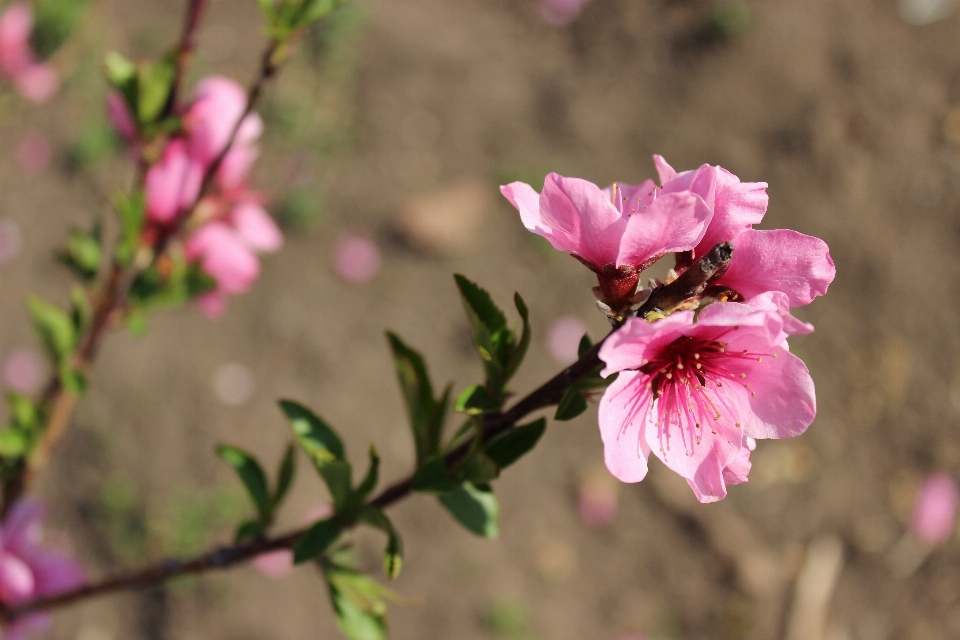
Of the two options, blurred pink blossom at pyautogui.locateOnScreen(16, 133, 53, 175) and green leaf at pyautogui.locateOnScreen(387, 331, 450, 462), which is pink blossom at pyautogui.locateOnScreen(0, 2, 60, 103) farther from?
green leaf at pyautogui.locateOnScreen(387, 331, 450, 462)

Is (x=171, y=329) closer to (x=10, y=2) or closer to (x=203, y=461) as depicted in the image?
(x=203, y=461)

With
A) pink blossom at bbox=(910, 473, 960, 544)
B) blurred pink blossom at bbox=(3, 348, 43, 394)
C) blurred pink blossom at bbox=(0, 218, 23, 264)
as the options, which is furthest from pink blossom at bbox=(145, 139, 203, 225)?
pink blossom at bbox=(910, 473, 960, 544)

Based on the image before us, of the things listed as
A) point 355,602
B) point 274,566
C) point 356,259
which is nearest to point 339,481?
point 355,602

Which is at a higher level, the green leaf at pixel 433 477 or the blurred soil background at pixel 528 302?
the green leaf at pixel 433 477

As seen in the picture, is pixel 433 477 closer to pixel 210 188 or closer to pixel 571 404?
pixel 571 404

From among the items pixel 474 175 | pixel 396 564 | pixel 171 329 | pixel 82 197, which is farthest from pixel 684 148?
pixel 396 564

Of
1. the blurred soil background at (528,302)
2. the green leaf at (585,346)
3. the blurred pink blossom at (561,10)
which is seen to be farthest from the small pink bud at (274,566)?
the blurred pink blossom at (561,10)

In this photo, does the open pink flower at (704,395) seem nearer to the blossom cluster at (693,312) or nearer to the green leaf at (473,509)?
the blossom cluster at (693,312)
